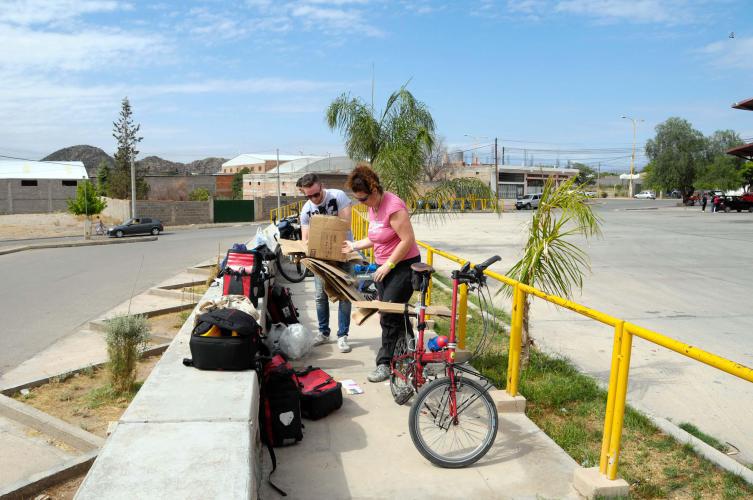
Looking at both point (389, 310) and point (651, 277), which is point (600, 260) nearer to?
point (651, 277)

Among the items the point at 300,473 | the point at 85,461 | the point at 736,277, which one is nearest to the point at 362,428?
the point at 300,473

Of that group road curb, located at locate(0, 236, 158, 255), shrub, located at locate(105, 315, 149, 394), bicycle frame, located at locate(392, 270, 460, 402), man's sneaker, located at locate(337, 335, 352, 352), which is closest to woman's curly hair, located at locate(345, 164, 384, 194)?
bicycle frame, located at locate(392, 270, 460, 402)

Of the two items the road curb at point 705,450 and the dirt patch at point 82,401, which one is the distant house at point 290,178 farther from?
the road curb at point 705,450

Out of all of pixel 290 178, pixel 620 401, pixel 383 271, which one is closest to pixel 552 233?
pixel 383 271

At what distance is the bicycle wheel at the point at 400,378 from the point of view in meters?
4.57

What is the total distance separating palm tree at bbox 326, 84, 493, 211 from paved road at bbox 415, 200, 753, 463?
290cm

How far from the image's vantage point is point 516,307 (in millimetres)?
4488

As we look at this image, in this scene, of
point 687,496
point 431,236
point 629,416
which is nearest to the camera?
point 687,496

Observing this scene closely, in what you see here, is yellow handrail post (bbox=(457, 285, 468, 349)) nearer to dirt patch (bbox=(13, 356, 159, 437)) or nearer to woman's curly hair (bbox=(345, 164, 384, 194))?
woman's curly hair (bbox=(345, 164, 384, 194))

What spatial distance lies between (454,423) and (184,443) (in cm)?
179

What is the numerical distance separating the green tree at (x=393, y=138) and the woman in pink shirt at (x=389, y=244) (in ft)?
31.2

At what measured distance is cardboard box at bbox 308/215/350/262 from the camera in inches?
228

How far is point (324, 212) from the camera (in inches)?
251

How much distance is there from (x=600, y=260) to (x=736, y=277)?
3.88 meters
